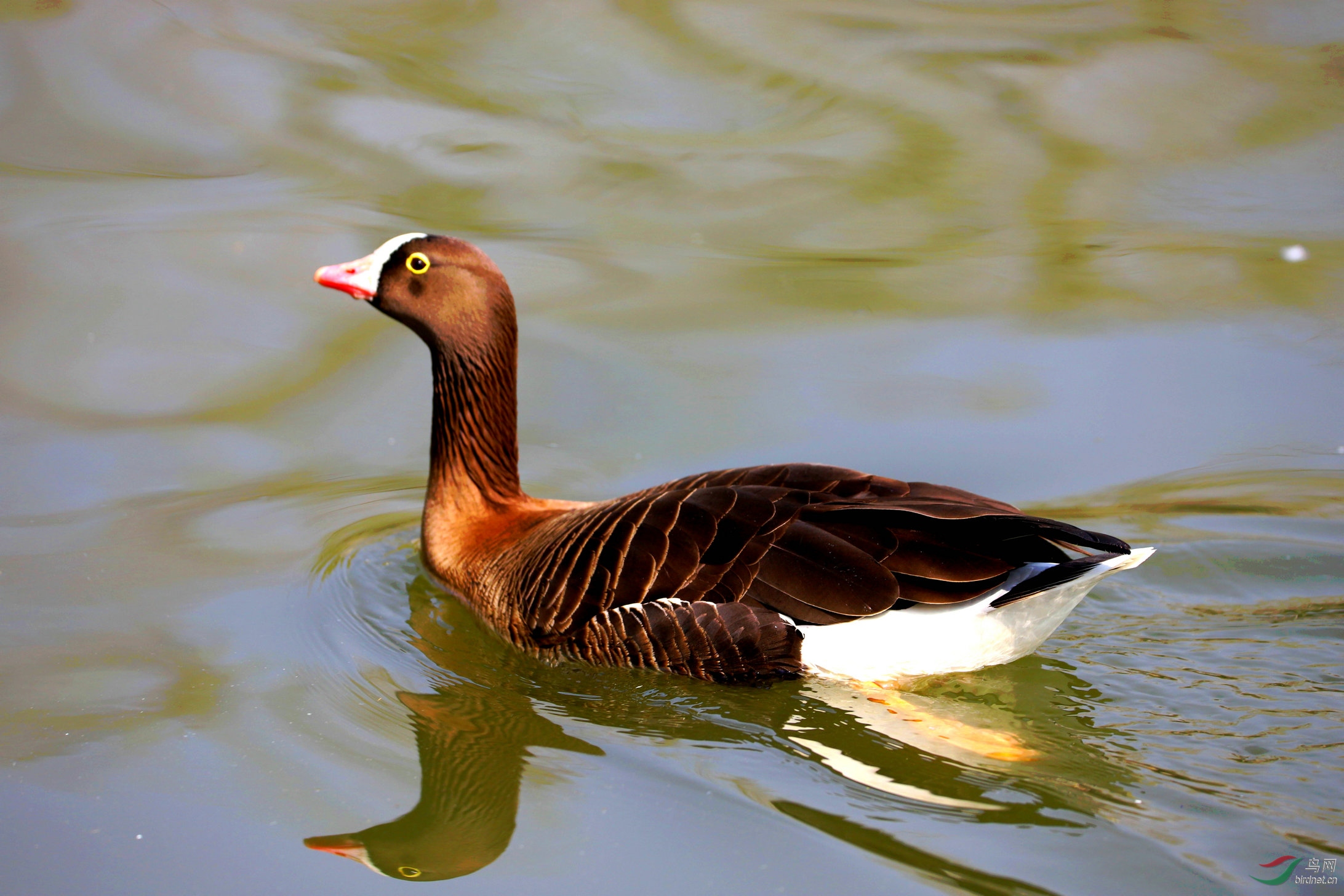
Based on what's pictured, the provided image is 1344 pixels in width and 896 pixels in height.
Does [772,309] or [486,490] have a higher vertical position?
[772,309]

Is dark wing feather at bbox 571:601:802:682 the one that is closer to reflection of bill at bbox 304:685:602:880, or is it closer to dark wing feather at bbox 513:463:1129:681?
dark wing feather at bbox 513:463:1129:681

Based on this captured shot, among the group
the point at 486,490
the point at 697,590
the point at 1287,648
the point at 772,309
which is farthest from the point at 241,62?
the point at 1287,648

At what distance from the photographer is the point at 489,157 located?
30.6ft

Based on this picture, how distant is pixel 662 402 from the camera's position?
6.91 metres

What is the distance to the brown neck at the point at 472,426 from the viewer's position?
5.29 meters

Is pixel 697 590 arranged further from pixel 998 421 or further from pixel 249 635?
pixel 998 421

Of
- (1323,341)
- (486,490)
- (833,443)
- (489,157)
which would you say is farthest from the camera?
(489,157)

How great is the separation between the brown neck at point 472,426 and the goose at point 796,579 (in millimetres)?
463

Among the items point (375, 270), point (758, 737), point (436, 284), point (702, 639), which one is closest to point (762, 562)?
point (702, 639)

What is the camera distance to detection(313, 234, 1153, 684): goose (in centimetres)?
433

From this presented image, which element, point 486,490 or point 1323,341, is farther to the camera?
point 1323,341

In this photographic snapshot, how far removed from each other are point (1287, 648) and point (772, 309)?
3.84 meters

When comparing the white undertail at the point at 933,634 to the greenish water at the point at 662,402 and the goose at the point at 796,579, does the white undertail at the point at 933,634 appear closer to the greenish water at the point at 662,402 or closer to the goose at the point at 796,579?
the goose at the point at 796,579

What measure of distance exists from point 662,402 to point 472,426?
1.76m
